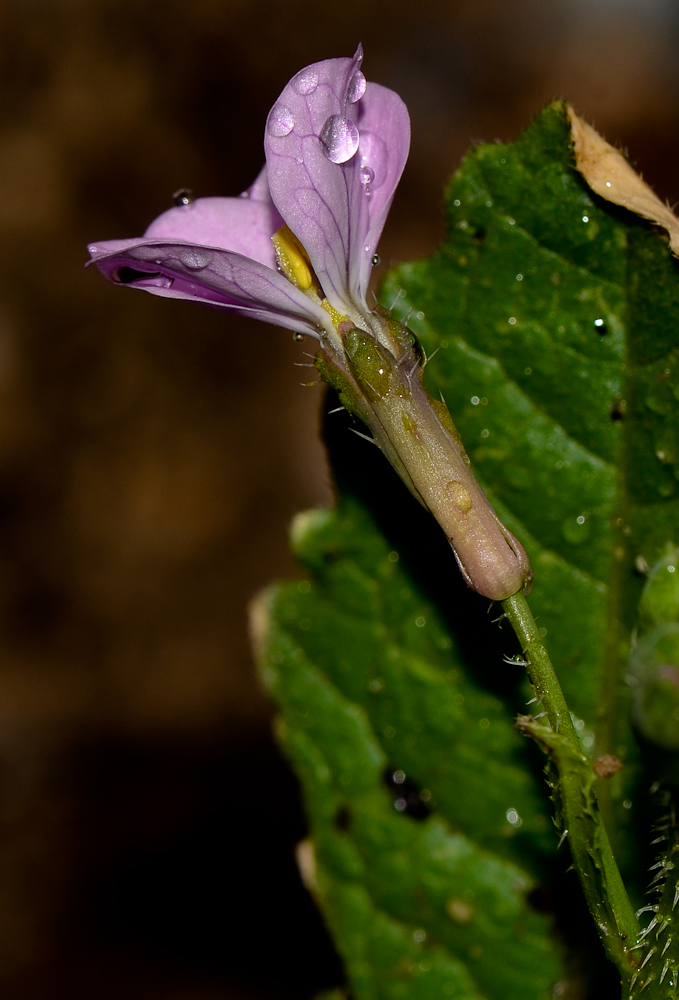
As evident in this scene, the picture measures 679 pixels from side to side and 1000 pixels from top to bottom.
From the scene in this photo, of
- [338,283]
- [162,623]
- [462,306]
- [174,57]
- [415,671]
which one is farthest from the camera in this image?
[174,57]

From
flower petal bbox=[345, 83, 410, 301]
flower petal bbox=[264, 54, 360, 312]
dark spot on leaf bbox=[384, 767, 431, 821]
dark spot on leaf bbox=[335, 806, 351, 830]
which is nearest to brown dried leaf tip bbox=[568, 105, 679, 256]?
flower petal bbox=[345, 83, 410, 301]

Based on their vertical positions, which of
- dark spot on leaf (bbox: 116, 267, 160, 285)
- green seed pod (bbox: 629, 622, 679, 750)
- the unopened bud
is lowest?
green seed pod (bbox: 629, 622, 679, 750)

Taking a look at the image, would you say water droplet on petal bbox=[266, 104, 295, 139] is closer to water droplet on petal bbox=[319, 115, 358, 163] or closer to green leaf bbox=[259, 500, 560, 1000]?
water droplet on petal bbox=[319, 115, 358, 163]

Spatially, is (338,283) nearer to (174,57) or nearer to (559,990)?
(559,990)

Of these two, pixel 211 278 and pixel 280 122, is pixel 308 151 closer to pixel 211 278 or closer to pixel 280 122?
pixel 280 122

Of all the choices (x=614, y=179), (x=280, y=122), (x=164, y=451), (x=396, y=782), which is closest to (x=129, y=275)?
(x=280, y=122)

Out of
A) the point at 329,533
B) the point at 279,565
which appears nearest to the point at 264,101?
the point at 279,565
